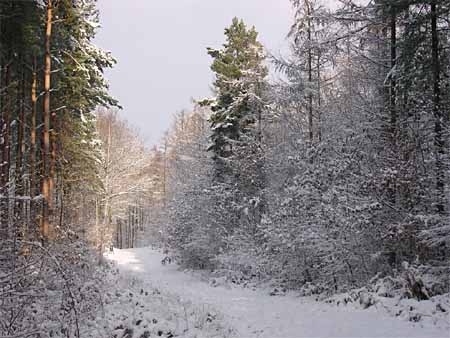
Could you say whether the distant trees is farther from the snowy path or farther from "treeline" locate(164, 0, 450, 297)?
the snowy path

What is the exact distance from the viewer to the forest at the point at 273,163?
8195 mm

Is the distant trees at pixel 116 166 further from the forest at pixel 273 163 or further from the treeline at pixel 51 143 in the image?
the treeline at pixel 51 143

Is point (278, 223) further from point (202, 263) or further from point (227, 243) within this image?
point (202, 263)

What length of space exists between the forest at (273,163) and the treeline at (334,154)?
6 centimetres

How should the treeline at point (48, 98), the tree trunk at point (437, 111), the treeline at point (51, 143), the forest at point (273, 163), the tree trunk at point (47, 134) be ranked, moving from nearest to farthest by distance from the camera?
the treeline at point (51, 143) < the forest at point (273, 163) < the tree trunk at point (437, 111) < the tree trunk at point (47, 134) < the treeline at point (48, 98)

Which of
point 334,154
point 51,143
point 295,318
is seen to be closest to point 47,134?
point 51,143

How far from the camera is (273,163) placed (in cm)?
1775

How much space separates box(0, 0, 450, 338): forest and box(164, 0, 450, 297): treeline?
0.18ft

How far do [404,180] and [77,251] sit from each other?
27.0 feet

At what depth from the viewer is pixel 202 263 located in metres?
21.6

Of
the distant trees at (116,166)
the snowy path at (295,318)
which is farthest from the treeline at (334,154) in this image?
the distant trees at (116,166)

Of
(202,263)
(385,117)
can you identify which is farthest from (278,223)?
(202,263)

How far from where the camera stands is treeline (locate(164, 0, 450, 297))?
32.4 feet

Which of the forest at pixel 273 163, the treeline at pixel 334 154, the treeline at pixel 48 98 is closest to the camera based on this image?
the forest at pixel 273 163
